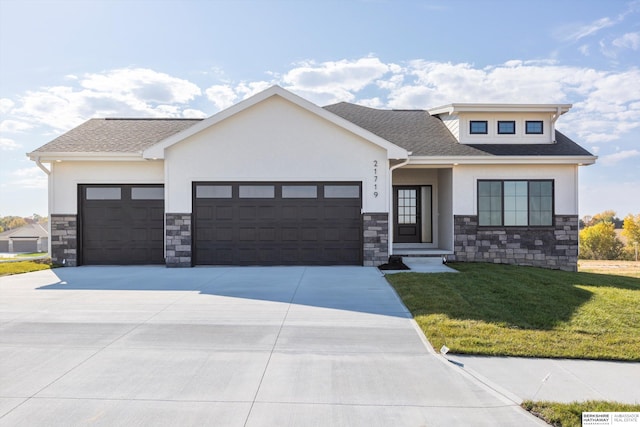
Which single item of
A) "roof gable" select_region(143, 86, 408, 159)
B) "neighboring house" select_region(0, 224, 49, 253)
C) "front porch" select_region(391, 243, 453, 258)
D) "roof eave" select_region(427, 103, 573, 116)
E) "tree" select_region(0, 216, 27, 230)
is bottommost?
"neighboring house" select_region(0, 224, 49, 253)

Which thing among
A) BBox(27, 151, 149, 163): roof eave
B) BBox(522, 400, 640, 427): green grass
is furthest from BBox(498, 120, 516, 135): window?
BBox(522, 400, 640, 427): green grass

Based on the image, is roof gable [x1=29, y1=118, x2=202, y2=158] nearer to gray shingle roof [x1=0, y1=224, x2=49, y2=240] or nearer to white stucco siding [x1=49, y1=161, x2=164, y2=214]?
white stucco siding [x1=49, y1=161, x2=164, y2=214]

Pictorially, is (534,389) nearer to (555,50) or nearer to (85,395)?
(85,395)

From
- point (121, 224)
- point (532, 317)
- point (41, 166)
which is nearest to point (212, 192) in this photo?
point (121, 224)

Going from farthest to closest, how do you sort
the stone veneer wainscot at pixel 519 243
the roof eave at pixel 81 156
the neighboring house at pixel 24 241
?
the neighboring house at pixel 24 241 < the stone veneer wainscot at pixel 519 243 < the roof eave at pixel 81 156

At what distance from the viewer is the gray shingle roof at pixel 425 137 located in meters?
13.7

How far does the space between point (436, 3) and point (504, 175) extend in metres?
5.75

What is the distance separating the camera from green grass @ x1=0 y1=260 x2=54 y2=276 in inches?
472

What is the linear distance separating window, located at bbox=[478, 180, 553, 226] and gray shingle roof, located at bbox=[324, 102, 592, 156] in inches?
40.9

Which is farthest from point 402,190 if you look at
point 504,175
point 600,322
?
point 600,322

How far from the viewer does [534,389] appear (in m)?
4.12

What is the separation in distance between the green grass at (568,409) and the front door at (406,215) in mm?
11871

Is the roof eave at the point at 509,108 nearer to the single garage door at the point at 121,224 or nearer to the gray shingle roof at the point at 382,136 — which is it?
the gray shingle roof at the point at 382,136

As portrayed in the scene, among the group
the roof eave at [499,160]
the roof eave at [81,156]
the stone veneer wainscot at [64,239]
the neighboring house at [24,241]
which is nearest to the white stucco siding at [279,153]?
the roof eave at [81,156]
